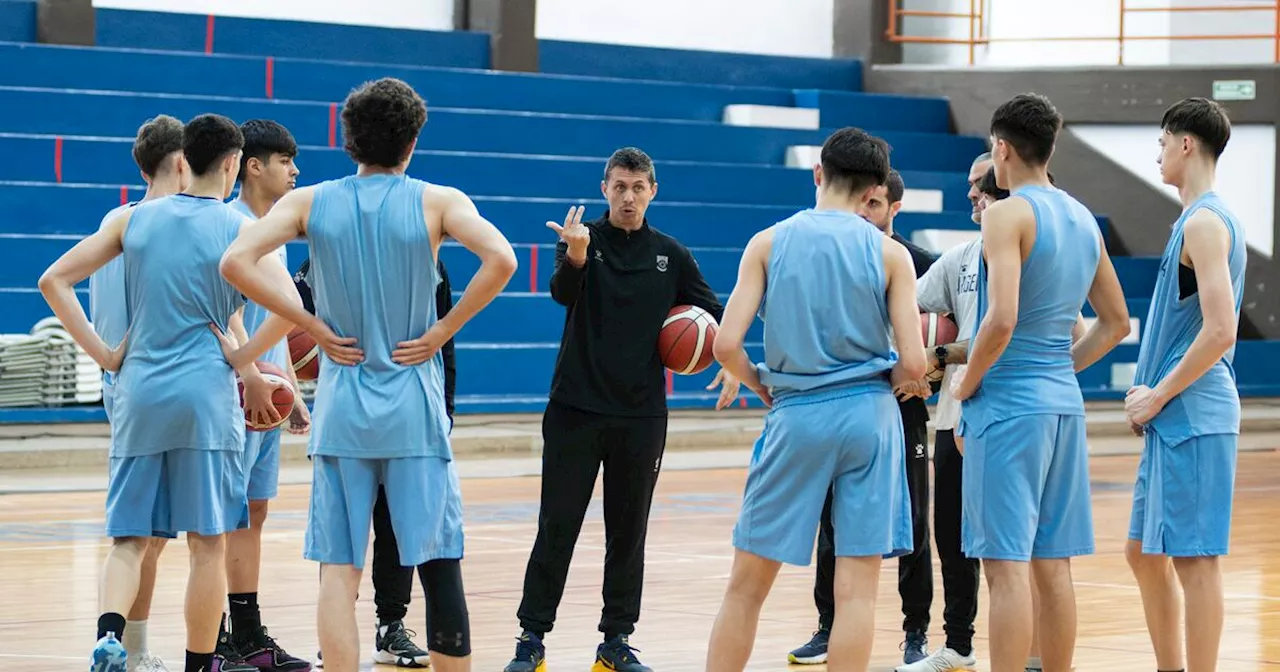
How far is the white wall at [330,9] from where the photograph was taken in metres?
14.9

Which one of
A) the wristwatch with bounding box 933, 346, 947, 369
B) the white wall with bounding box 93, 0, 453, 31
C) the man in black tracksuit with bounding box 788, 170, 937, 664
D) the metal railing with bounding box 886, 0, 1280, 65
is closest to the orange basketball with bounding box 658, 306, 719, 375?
the man in black tracksuit with bounding box 788, 170, 937, 664

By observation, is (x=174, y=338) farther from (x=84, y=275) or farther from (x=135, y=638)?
(x=135, y=638)

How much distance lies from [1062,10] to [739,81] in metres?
3.05

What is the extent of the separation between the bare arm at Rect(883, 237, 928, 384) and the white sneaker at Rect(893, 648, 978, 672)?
4.84 feet

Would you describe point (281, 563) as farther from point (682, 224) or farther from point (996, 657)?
point (682, 224)

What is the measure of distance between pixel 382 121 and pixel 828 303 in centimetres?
110

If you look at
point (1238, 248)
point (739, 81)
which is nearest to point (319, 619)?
point (1238, 248)

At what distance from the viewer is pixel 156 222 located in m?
4.77

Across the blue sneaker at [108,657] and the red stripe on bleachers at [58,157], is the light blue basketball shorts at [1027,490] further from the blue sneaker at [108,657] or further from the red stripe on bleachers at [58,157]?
the red stripe on bleachers at [58,157]

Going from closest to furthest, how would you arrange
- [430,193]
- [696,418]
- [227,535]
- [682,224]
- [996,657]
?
[430,193] → [996,657] → [227,535] → [696,418] → [682,224]

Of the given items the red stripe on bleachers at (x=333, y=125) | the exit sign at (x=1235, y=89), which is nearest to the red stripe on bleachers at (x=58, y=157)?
the red stripe on bleachers at (x=333, y=125)

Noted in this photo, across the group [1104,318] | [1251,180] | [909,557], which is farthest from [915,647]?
[1251,180]

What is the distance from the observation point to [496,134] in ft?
48.6

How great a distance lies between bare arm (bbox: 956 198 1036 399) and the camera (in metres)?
4.47
